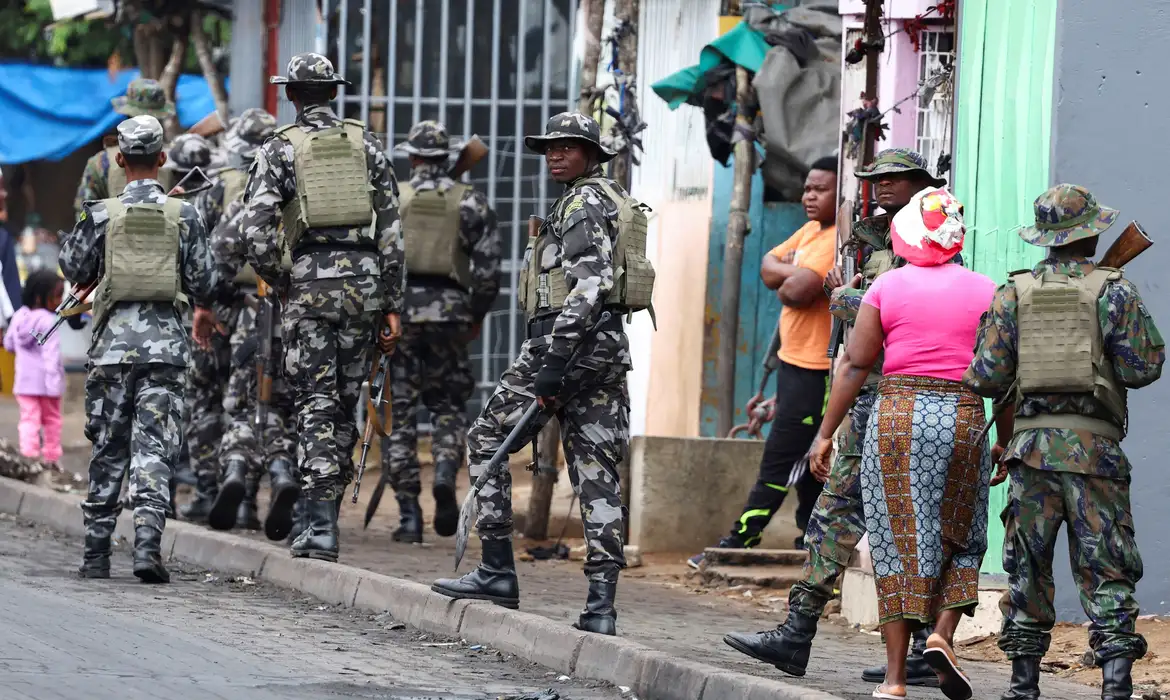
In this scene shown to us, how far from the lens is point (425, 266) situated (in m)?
10.8

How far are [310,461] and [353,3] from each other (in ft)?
20.5

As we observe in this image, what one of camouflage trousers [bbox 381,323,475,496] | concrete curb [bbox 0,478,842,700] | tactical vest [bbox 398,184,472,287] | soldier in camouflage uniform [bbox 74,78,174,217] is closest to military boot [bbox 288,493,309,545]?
concrete curb [bbox 0,478,842,700]

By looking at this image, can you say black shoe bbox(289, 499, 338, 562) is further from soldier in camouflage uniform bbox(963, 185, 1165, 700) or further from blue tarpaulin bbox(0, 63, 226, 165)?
blue tarpaulin bbox(0, 63, 226, 165)

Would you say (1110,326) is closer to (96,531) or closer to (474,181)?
(96,531)

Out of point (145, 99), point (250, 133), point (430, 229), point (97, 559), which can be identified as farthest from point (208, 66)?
point (97, 559)

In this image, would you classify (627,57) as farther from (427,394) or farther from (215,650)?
(215,650)

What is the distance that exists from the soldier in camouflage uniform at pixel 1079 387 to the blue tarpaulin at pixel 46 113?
51.2 feet

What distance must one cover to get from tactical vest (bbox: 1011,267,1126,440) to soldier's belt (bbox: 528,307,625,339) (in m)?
1.65

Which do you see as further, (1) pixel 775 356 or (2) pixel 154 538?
(1) pixel 775 356

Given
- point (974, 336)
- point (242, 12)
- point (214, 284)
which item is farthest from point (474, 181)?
point (974, 336)

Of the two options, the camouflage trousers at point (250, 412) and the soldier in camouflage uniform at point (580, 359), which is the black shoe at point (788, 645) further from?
the camouflage trousers at point (250, 412)

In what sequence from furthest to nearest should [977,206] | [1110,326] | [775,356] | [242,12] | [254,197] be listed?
[242,12] < [775,356] < [254,197] < [977,206] < [1110,326]

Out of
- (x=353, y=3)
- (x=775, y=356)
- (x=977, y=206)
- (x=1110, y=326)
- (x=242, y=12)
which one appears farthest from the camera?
(x=242, y=12)

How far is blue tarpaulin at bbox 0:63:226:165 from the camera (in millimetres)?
20844
